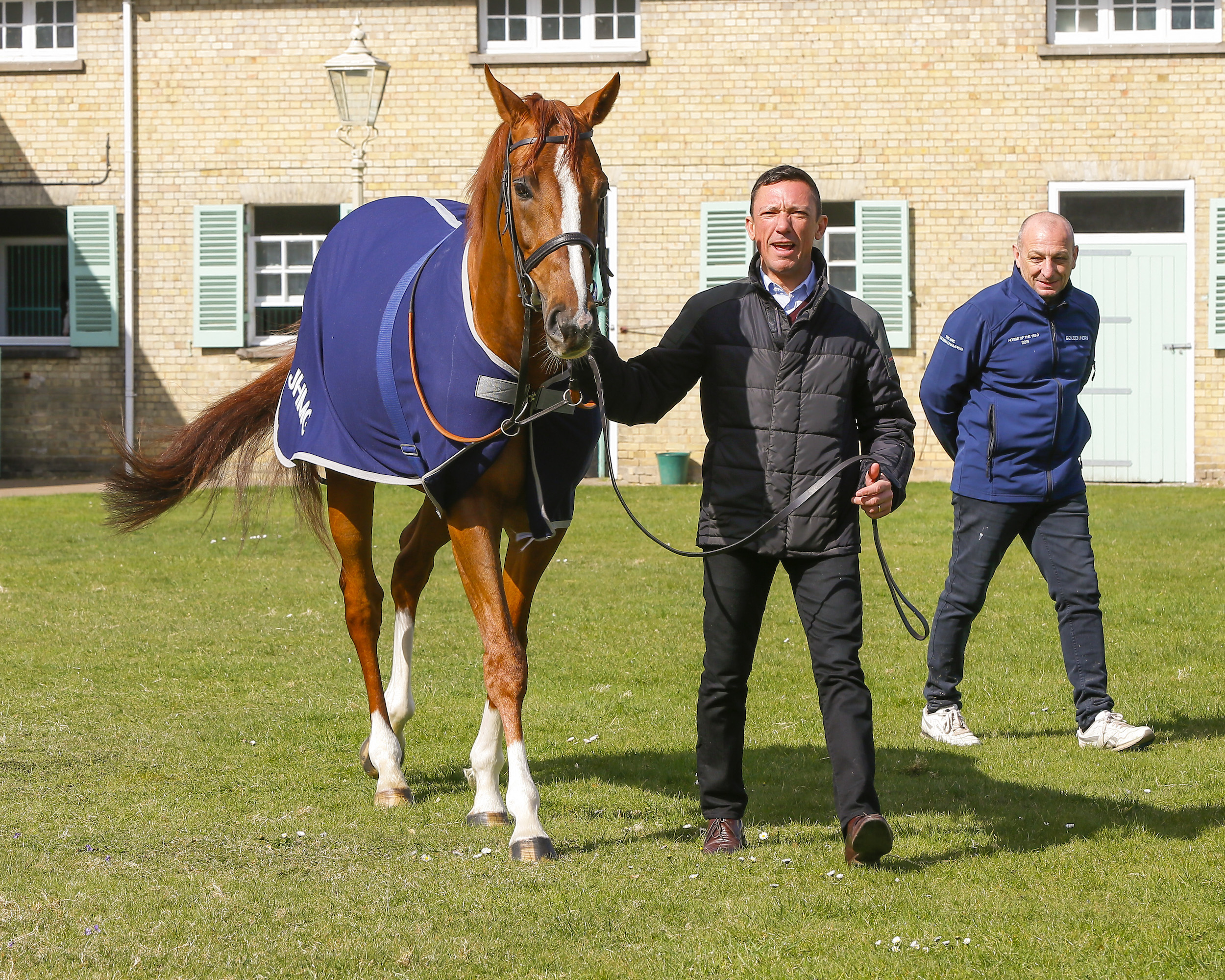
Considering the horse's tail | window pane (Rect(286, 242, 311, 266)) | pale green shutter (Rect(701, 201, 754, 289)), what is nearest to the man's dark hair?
the horse's tail

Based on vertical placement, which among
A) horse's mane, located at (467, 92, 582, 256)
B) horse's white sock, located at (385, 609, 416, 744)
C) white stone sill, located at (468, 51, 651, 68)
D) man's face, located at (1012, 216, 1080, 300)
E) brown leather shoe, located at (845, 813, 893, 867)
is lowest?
brown leather shoe, located at (845, 813, 893, 867)

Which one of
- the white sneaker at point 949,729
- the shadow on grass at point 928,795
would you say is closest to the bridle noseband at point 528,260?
the shadow on grass at point 928,795

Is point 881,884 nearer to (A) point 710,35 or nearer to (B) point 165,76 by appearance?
(A) point 710,35

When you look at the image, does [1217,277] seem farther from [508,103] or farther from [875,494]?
[508,103]

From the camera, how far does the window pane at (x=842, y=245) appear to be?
18922 millimetres

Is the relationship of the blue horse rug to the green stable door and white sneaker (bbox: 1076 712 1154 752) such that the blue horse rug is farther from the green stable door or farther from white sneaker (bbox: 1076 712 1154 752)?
the green stable door

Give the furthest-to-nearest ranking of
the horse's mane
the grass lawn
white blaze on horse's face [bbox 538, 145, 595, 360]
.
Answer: the horse's mane
white blaze on horse's face [bbox 538, 145, 595, 360]
the grass lawn

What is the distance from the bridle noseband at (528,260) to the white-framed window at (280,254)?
15.0 meters

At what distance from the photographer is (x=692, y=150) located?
18484mm

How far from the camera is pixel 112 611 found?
9516 millimetres

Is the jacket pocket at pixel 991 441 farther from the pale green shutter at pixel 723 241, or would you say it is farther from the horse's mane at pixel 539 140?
the pale green shutter at pixel 723 241

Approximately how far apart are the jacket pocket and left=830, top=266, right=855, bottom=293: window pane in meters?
12.7

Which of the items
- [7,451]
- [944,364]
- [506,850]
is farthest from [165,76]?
[506,850]

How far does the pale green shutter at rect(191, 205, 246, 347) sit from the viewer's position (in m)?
18.8
